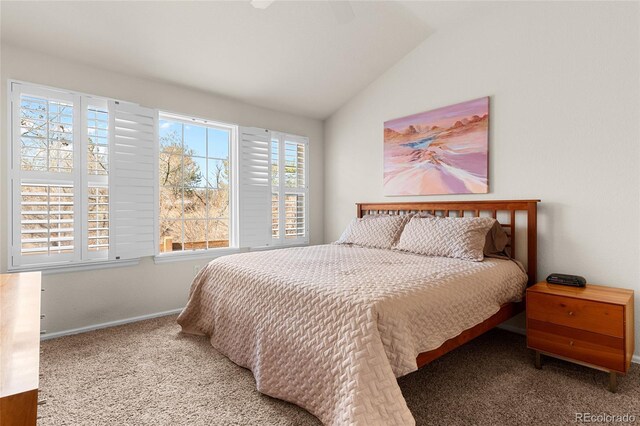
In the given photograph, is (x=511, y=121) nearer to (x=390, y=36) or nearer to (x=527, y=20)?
(x=527, y=20)

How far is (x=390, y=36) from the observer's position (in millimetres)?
3178

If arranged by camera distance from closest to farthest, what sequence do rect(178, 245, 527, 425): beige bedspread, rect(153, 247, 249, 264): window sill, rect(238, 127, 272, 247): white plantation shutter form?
rect(178, 245, 527, 425): beige bedspread < rect(153, 247, 249, 264): window sill < rect(238, 127, 272, 247): white plantation shutter

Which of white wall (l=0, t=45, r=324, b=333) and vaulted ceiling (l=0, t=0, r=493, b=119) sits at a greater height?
vaulted ceiling (l=0, t=0, r=493, b=119)

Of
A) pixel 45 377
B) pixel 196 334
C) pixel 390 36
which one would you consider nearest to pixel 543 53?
pixel 390 36

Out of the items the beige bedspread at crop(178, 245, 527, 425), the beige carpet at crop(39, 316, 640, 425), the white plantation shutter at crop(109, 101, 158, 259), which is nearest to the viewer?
the beige bedspread at crop(178, 245, 527, 425)

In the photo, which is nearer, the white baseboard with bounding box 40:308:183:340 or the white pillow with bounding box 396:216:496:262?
the white pillow with bounding box 396:216:496:262

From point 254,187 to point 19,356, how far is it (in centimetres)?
306

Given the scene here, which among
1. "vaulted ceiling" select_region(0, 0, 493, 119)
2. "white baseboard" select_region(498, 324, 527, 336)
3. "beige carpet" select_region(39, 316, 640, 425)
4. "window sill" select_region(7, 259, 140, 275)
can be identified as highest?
"vaulted ceiling" select_region(0, 0, 493, 119)

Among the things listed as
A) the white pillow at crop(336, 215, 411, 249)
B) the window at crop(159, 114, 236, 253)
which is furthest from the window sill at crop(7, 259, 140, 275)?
the white pillow at crop(336, 215, 411, 249)

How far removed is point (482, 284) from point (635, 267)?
1120mm

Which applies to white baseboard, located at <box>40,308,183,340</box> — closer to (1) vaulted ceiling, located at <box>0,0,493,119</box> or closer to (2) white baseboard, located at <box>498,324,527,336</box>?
(1) vaulted ceiling, located at <box>0,0,493,119</box>

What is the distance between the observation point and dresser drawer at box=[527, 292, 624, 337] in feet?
6.11

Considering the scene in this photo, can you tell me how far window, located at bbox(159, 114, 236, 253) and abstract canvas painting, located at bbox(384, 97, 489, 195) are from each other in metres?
1.83

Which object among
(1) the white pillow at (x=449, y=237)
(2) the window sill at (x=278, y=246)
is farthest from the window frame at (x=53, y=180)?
(1) the white pillow at (x=449, y=237)
